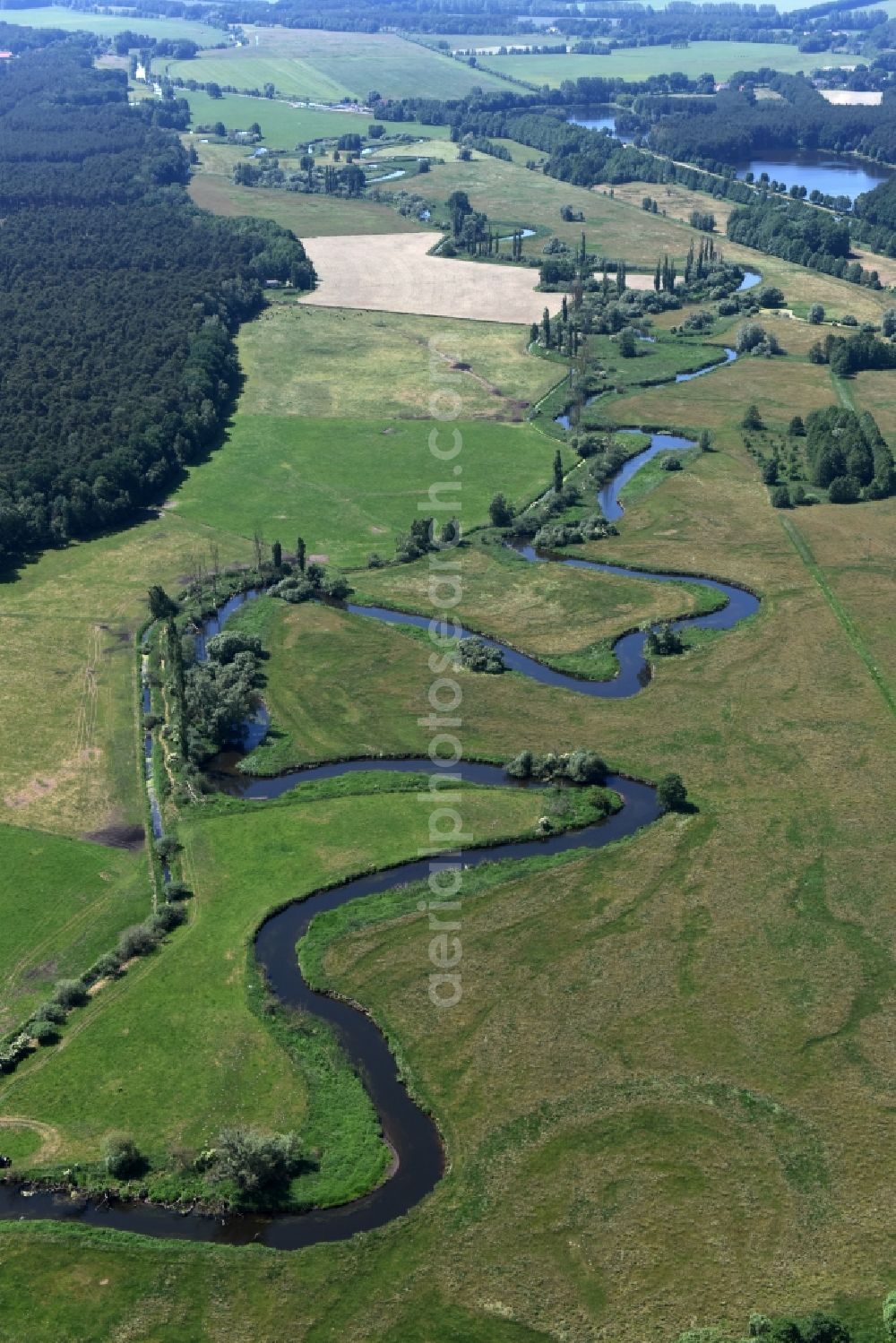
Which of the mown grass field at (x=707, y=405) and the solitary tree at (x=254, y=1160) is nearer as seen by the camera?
the solitary tree at (x=254, y=1160)

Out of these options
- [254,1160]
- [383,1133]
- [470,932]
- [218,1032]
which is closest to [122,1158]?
[254,1160]

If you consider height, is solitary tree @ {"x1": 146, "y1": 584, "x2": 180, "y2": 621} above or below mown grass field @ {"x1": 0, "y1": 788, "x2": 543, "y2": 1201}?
above

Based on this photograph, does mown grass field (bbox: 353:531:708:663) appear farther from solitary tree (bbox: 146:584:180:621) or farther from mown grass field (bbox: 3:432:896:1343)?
solitary tree (bbox: 146:584:180:621)

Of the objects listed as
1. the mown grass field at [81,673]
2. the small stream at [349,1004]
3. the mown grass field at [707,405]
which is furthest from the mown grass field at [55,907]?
the mown grass field at [707,405]

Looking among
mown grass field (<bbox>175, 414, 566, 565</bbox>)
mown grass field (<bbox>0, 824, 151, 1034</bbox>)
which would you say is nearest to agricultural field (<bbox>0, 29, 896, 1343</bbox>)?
mown grass field (<bbox>0, 824, 151, 1034</bbox>)

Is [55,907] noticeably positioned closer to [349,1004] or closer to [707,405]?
[349,1004]

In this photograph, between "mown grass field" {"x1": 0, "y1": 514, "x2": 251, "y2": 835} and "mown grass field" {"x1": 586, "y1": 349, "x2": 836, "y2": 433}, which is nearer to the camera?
"mown grass field" {"x1": 0, "y1": 514, "x2": 251, "y2": 835}

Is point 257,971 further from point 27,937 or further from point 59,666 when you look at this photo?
point 59,666

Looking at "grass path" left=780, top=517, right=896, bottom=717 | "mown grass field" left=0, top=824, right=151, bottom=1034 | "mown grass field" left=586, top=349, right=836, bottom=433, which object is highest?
"mown grass field" left=586, top=349, right=836, bottom=433

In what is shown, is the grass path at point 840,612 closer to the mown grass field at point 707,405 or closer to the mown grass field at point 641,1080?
the mown grass field at point 641,1080
